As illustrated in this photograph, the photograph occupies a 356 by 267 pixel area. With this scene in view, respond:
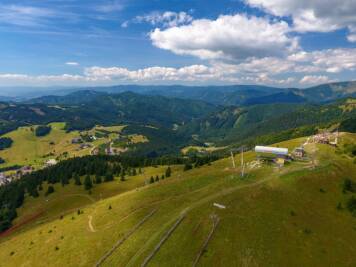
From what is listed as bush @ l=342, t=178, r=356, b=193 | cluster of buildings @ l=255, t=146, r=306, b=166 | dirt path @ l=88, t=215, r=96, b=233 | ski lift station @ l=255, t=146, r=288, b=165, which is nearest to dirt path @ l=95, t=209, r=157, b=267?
dirt path @ l=88, t=215, r=96, b=233

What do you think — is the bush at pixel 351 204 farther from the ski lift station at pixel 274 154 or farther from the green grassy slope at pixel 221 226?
the ski lift station at pixel 274 154

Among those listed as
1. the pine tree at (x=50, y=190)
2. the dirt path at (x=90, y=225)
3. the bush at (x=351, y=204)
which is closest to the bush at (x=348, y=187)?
the bush at (x=351, y=204)

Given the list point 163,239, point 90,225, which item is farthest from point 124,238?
point 90,225

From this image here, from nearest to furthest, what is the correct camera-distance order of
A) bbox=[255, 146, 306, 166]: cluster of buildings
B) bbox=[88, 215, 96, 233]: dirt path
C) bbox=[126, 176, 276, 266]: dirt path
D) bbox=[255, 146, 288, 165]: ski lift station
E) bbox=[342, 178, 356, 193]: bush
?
bbox=[126, 176, 276, 266]: dirt path
bbox=[88, 215, 96, 233]: dirt path
bbox=[342, 178, 356, 193]: bush
bbox=[255, 146, 288, 165]: ski lift station
bbox=[255, 146, 306, 166]: cluster of buildings

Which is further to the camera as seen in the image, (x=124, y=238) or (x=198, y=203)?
(x=198, y=203)

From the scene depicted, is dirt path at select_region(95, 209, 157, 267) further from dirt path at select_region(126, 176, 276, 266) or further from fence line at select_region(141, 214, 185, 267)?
fence line at select_region(141, 214, 185, 267)

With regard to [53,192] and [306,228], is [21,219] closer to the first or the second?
[53,192]

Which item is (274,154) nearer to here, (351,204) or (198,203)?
(351,204)
